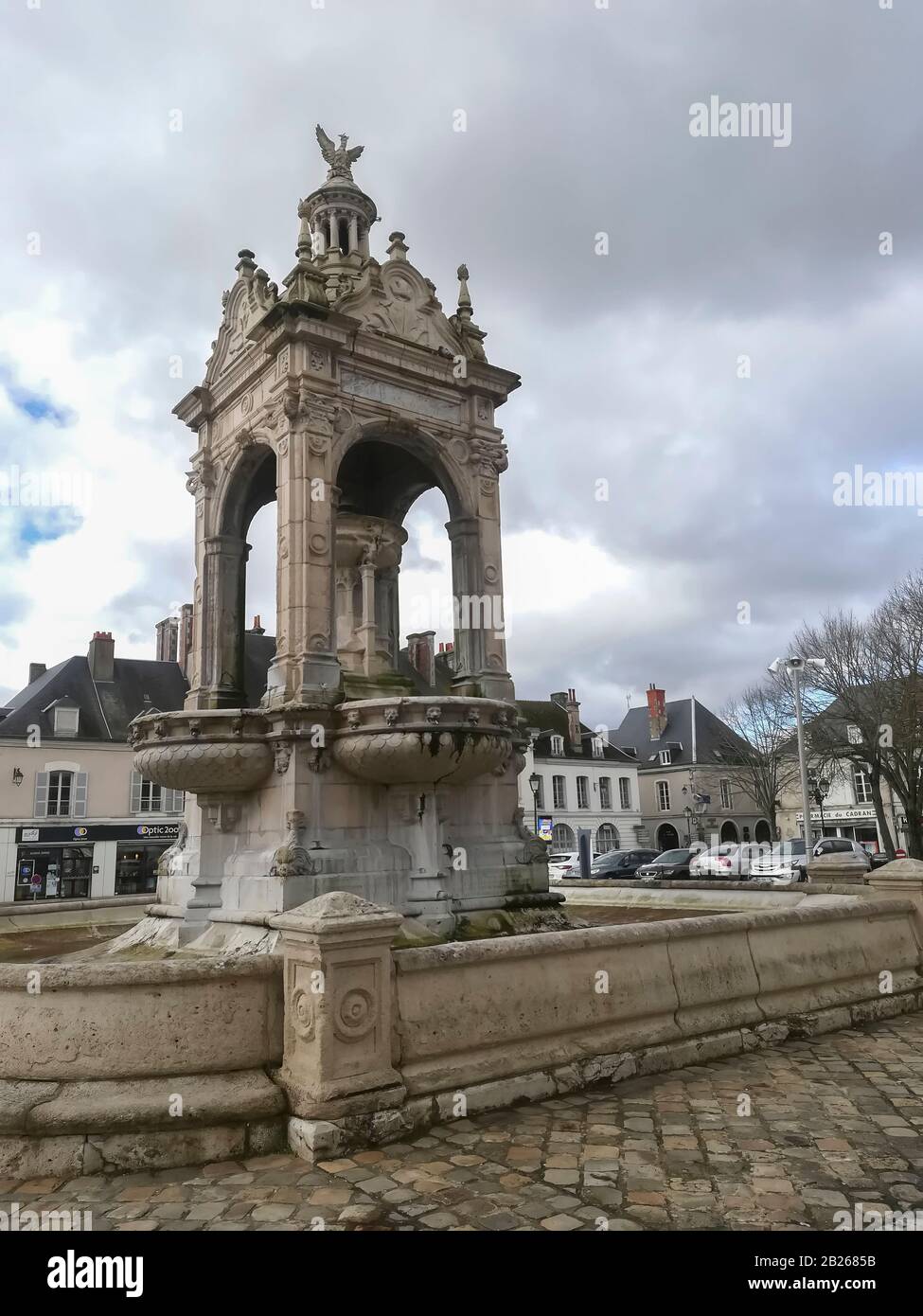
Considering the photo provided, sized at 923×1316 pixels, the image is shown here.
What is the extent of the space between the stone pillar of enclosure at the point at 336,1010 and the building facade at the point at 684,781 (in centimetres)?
4991

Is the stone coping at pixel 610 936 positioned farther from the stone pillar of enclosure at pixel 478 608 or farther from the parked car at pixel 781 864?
the parked car at pixel 781 864

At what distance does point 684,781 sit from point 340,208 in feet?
158

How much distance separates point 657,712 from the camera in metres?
59.8

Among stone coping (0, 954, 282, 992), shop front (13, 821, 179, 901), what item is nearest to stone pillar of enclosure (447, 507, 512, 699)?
stone coping (0, 954, 282, 992)

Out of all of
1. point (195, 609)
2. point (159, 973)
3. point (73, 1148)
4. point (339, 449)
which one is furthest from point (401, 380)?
point (73, 1148)

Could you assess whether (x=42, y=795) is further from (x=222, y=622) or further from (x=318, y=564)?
(x=318, y=564)

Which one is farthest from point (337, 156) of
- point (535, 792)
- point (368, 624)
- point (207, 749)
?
point (535, 792)

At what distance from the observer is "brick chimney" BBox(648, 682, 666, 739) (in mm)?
59594

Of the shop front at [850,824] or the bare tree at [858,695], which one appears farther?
the shop front at [850,824]

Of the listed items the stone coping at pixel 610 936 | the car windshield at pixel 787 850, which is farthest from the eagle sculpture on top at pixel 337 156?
the car windshield at pixel 787 850

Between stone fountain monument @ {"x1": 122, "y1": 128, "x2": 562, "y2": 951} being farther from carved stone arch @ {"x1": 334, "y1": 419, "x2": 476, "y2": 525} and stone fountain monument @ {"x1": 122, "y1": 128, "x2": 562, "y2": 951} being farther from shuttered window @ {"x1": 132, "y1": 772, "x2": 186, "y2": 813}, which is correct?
shuttered window @ {"x1": 132, "y1": 772, "x2": 186, "y2": 813}

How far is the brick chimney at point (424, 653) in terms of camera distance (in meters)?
32.9

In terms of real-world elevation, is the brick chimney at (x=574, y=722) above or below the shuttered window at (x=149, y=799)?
above
